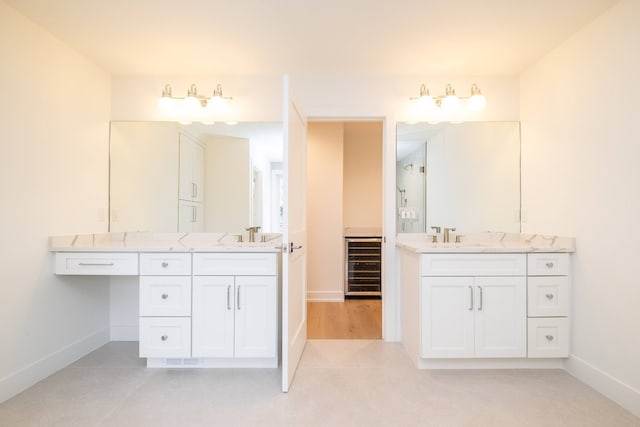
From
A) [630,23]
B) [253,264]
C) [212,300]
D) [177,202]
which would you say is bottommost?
[212,300]

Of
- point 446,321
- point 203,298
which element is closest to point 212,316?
point 203,298

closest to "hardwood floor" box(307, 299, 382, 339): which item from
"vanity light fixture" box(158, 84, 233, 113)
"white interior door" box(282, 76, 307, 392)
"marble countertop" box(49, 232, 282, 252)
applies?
"white interior door" box(282, 76, 307, 392)

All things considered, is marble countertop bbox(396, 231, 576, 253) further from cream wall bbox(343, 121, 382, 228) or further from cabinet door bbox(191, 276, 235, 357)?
cream wall bbox(343, 121, 382, 228)

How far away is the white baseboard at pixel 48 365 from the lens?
199 centimetres

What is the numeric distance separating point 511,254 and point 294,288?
1.49 m

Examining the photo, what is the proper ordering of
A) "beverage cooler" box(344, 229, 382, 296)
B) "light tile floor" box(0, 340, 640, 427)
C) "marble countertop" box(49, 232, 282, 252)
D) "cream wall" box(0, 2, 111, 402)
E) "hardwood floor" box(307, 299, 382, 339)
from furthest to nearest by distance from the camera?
"beverage cooler" box(344, 229, 382, 296), "hardwood floor" box(307, 299, 382, 339), "marble countertop" box(49, 232, 282, 252), "cream wall" box(0, 2, 111, 402), "light tile floor" box(0, 340, 640, 427)

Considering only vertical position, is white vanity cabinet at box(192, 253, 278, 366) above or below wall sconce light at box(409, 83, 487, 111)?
below

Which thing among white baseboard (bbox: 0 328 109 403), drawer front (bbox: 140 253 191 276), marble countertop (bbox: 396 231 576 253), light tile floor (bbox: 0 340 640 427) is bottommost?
light tile floor (bbox: 0 340 640 427)

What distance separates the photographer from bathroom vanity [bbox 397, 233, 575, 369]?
2.31 metres

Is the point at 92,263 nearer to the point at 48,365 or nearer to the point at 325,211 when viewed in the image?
the point at 48,365

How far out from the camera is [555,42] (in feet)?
7.80

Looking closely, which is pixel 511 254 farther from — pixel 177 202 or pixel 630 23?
pixel 177 202

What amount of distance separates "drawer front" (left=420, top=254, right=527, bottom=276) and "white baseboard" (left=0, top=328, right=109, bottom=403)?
2557 millimetres

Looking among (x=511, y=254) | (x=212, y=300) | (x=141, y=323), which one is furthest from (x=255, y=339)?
(x=511, y=254)
